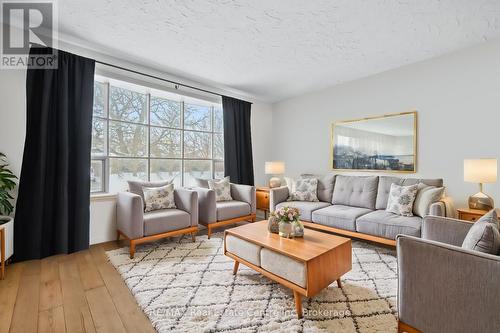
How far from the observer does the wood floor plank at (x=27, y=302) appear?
1.59 m

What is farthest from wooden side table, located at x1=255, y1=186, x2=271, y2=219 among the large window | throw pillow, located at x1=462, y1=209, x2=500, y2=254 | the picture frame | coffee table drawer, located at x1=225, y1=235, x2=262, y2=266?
throw pillow, located at x1=462, y1=209, x2=500, y2=254

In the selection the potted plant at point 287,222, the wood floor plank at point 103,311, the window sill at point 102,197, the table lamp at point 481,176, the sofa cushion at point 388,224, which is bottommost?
the wood floor plank at point 103,311

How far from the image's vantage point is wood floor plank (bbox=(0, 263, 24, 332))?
1633mm

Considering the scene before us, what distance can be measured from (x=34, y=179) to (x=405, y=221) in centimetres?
413

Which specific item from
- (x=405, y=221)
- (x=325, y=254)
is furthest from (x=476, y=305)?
(x=405, y=221)

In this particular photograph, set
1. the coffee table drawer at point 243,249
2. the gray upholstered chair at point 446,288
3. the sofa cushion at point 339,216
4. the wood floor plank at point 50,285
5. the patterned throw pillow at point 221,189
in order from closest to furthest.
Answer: the gray upholstered chair at point 446,288 < the wood floor plank at point 50,285 < the coffee table drawer at point 243,249 < the sofa cushion at point 339,216 < the patterned throw pillow at point 221,189

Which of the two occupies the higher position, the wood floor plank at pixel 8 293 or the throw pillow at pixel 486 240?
the throw pillow at pixel 486 240

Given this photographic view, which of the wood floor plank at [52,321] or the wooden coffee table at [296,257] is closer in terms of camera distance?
the wood floor plank at [52,321]

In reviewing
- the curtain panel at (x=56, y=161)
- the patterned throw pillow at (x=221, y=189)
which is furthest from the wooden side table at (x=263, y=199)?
the curtain panel at (x=56, y=161)

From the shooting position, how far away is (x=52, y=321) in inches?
64.2

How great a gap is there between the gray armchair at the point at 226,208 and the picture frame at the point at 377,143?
65.6 inches

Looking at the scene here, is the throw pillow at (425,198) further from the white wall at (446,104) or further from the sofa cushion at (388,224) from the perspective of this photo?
the white wall at (446,104)

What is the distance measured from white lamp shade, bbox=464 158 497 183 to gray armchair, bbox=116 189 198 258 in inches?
129

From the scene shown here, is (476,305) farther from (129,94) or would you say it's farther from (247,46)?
(129,94)
